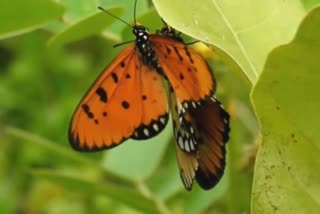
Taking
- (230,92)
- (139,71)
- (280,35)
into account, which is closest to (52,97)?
(230,92)

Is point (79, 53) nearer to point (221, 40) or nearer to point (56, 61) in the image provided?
point (56, 61)

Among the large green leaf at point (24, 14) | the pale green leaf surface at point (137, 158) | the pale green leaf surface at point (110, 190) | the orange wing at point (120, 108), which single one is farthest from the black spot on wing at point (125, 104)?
the pale green leaf surface at point (137, 158)

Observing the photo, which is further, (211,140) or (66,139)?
(66,139)

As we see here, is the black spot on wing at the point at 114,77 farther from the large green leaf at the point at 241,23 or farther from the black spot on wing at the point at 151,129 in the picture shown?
the large green leaf at the point at 241,23

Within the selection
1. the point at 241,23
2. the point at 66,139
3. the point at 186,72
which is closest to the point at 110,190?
the point at 186,72

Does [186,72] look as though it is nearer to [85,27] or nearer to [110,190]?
[85,27]
